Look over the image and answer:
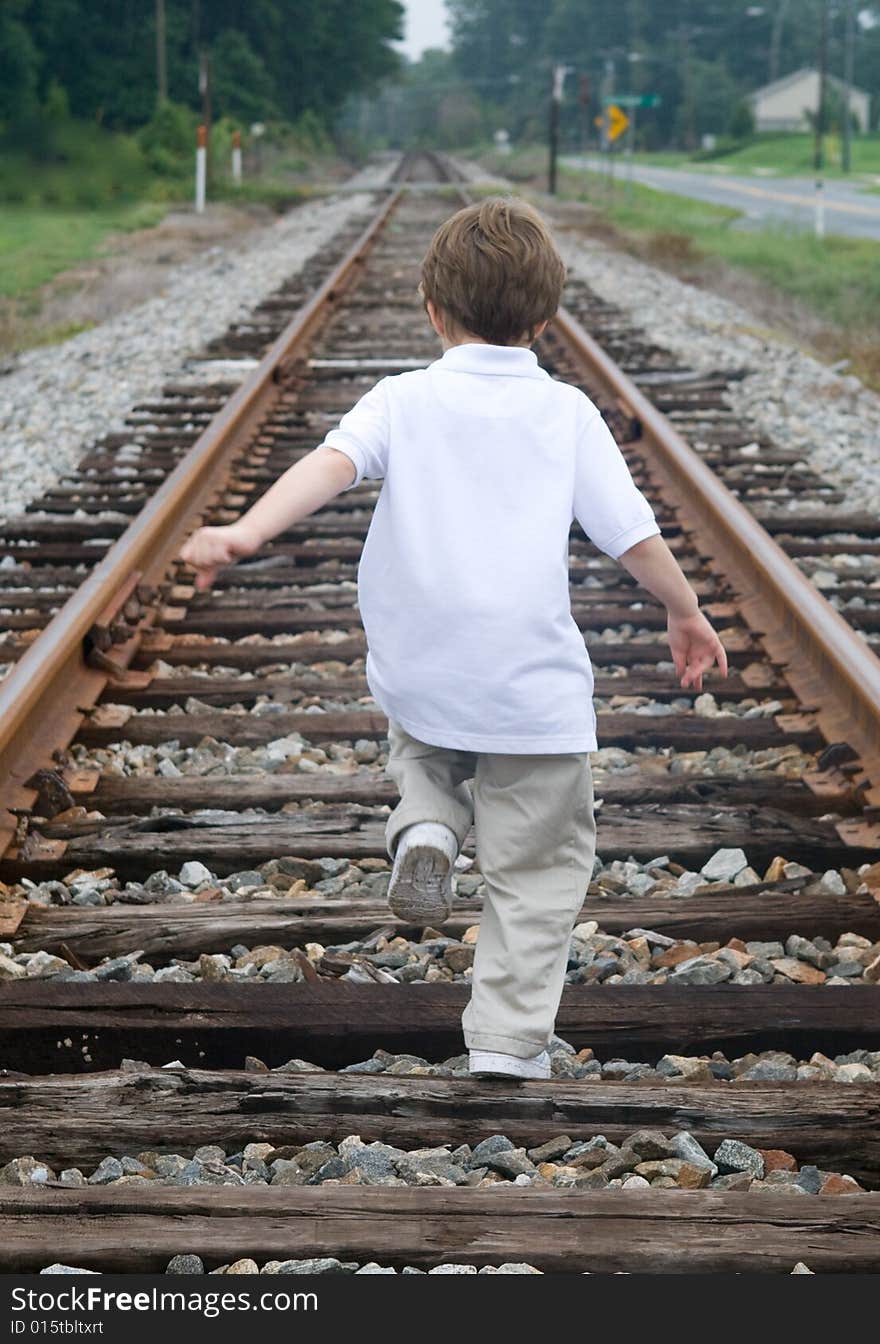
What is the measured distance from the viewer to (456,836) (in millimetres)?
2680

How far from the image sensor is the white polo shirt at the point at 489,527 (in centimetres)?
253

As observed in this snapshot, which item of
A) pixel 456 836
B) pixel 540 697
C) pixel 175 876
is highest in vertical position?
pixel 540 697

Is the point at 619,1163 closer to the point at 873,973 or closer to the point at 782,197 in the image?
the point at 873,973

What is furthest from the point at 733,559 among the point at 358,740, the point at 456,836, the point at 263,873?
the point at 456,836

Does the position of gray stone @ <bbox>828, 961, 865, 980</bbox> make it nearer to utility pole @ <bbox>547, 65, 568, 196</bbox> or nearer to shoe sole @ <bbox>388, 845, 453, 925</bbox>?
shoe sole @ <bbox>388, 845, 453, 925</bbox>

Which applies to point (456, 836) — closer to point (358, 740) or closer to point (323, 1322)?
point (323, 1322)

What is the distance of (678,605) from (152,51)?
174 ft

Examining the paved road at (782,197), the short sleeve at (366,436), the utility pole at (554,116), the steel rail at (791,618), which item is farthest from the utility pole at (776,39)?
the short sleeve at (366,436)

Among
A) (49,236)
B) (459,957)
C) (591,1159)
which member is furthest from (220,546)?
(49,236)

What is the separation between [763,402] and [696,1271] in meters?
7.51

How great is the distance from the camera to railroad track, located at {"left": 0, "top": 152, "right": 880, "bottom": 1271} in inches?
86.0

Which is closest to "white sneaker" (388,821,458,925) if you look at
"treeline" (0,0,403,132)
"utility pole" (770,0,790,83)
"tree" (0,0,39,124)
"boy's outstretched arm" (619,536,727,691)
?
"boy's outstretched arm" (619,536,727,691)

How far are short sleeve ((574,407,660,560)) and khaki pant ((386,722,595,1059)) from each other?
34cm

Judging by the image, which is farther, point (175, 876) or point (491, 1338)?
point (175, 876)
